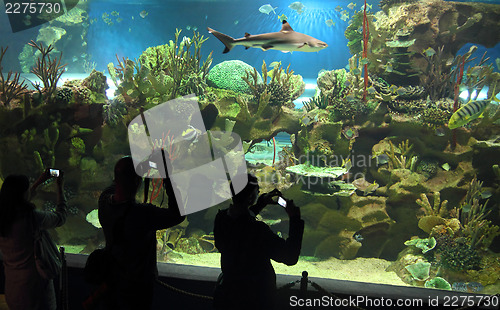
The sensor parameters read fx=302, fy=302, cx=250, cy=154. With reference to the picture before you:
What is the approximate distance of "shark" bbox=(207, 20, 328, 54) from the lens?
403cm

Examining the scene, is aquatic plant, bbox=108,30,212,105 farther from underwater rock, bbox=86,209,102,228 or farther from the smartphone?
the smartphone

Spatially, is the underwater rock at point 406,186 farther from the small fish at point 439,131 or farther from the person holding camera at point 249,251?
the person holding camera at point 249,251

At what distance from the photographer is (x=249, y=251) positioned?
1.85 metres

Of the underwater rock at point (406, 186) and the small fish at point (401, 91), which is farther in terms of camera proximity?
the small fish at point (401, 91)

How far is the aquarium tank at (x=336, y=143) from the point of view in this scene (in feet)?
18.2

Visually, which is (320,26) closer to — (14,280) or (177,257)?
(177,257)

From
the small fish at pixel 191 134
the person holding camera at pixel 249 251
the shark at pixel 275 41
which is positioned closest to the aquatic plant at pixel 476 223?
the shark at pixel 275 41

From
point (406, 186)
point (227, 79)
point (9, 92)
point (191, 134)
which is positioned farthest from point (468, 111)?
point (9, 92)

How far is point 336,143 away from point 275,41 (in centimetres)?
309

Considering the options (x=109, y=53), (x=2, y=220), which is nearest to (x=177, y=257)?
(x=2, y=220)

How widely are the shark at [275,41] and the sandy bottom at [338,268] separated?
11.2 ft

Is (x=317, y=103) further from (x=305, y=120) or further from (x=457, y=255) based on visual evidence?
Result: (x=457, y=255)

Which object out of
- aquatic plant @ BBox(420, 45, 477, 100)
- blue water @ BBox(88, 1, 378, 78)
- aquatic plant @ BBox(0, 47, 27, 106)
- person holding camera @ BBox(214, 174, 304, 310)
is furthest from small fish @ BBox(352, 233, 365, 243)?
blue water @ BBox(88, 1, 378, 78)

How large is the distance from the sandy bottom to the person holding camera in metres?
3.18
